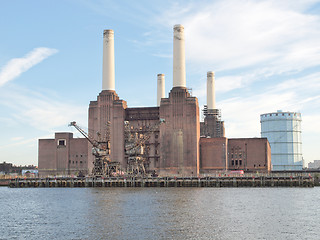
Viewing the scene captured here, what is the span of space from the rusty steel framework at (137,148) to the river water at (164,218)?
5174 centimetres

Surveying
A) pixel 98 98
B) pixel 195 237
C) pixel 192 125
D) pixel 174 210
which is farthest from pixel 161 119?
pixel 195 237

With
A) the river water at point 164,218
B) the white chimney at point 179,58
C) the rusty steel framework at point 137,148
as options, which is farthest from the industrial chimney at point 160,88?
the river water at point 164,218

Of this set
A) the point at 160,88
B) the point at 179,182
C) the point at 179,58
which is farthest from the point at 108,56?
the point at 179,182

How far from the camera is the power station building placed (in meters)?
140

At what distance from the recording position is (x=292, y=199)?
78875 mm

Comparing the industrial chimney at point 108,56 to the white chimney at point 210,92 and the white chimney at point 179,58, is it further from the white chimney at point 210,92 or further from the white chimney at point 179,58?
the white chimney at point 210,92

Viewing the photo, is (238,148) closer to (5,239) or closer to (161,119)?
(161,119)

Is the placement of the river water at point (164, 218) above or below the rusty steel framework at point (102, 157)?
below

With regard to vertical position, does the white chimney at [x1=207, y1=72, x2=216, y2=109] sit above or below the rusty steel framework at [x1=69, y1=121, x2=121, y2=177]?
above

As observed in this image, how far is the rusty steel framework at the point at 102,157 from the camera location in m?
134

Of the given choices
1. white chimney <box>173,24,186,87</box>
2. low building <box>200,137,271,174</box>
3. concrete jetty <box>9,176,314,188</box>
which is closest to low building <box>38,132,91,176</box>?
concrete jetty <box>9,176,314,188</box>

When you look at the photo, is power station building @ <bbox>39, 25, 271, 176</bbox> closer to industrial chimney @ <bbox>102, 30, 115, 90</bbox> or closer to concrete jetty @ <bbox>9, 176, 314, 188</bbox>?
industrial chimney @ <bbox>102, 30, 115, 90</bbox>

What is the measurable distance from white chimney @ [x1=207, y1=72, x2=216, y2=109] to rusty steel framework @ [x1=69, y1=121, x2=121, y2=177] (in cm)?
4822

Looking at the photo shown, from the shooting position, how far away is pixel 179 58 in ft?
461
